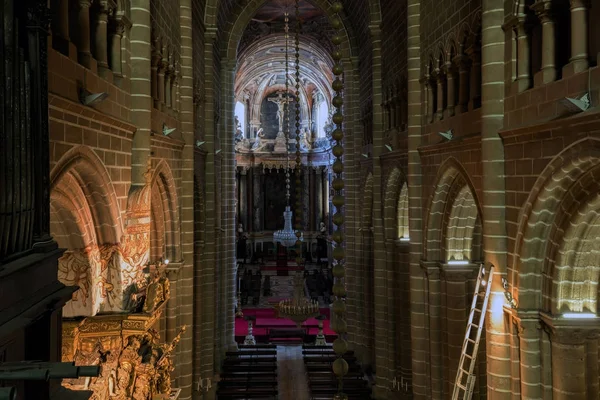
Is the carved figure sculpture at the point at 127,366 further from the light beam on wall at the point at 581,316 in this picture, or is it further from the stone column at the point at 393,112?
the stone column at the point at 393,112

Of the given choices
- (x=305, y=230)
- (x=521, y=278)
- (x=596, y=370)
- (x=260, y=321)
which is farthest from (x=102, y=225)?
(x=305, y=230)

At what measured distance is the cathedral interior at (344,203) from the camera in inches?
167

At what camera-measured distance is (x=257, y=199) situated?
42.4m

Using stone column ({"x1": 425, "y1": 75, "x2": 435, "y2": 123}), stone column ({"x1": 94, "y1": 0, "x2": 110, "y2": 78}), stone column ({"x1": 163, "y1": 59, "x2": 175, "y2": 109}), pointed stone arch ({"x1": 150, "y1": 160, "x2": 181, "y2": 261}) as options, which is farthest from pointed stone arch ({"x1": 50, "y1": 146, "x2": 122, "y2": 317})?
stone column ({"x1": 425, "y1": 75, "x2": 435, "y2": 123})

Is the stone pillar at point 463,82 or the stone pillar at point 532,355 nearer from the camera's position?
the stone pillar at point 532,355

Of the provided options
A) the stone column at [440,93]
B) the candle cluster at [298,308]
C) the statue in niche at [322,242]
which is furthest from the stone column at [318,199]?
the stone column at [440,93]

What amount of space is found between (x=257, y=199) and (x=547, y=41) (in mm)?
35452

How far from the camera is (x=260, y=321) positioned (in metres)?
27.0

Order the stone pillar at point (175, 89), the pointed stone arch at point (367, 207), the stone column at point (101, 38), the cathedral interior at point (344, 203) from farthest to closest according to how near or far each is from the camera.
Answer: the pointed stone arch at point (367, 207) < the stone pillar at point (175, 89) < the stone column at point (101, 38) < the cathedral interior at point (344, 203)

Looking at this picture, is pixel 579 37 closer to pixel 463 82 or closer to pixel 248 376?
pixel 463 82

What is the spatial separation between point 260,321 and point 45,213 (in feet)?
76.9

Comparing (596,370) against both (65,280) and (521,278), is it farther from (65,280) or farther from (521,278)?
(65,280)

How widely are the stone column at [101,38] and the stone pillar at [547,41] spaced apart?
606cm

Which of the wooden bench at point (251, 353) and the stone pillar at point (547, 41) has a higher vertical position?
the stone pillar at point (547, 41)
